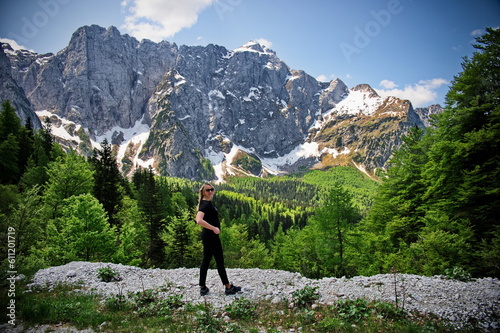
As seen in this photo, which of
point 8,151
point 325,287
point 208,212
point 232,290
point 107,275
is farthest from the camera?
point 8,151

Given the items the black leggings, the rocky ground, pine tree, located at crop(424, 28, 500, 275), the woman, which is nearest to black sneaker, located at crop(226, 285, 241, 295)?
the rocky ground

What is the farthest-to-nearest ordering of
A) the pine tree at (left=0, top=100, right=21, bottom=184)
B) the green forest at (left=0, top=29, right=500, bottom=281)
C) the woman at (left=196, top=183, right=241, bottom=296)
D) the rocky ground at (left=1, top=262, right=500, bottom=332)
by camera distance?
the pine tree at (left=0, top=100, right=21, bottom=184) < the green forest at (left=0, top=29, right=500, bottom=281) < the woman at (left=196, top=183, right=241, bottom=296) < the rocky ground at (left=1, top=262, right=500, bottom=332)

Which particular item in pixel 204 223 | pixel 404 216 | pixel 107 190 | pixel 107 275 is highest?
pixel 107 190

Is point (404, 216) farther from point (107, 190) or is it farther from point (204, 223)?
point (107, 190)

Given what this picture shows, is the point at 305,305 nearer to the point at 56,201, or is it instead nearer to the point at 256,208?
the point at 56,201

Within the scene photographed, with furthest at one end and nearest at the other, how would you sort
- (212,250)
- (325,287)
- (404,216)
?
(404,216) → (325,287) → (212,250)

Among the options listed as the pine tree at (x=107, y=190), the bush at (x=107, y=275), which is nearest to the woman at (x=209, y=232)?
the bush at (x=107, y=275)

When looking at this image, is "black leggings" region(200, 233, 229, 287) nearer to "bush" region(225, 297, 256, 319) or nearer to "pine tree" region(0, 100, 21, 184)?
"bush" region(225, 297, 256, 319)

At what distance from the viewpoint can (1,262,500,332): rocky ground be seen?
6.40m

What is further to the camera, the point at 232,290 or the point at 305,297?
the point at 232,290

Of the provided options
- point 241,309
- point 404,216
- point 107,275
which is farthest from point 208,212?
point 404,216

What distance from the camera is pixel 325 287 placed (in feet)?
27.7

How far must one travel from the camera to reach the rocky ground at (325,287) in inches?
252

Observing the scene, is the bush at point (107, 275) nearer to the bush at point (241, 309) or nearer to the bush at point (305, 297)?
the bush at point (241, 309)
